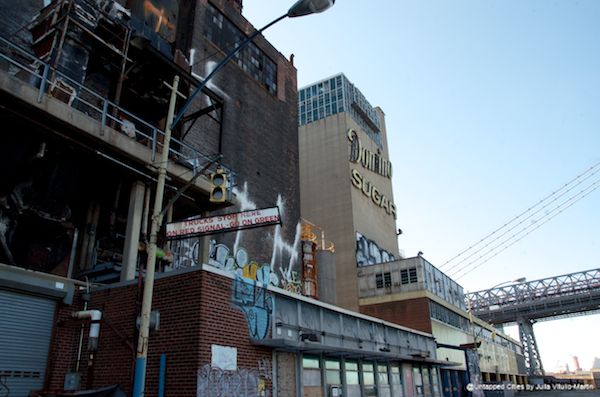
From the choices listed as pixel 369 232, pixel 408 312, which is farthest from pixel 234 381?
pixel 369 232

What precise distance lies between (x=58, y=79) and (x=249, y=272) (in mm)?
15880

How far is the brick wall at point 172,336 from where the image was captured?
1230 centimetres

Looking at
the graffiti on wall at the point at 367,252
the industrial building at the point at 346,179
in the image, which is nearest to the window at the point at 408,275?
the industrial building at the point at 346,179

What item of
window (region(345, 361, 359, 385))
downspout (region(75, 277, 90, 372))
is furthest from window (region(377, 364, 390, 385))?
downspout (region(75, 277, 90, 372))

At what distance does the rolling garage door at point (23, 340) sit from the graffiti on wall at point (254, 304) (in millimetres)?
5655

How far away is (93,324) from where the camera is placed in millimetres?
14172

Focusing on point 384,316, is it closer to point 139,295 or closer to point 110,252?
point 110,252

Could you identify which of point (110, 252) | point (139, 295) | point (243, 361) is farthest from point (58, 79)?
point (243, 361)

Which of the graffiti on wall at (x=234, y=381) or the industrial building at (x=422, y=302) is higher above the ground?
the industrial building at (x=422, y=302)

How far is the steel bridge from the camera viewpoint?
7969 cm

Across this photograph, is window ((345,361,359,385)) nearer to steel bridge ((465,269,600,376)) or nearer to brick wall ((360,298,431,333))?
brick wall ((360,298,431,333))

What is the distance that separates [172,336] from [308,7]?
8880mm

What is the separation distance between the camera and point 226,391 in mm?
12531

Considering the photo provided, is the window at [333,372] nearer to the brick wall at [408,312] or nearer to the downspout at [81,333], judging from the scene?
the downspout at [81,333]
